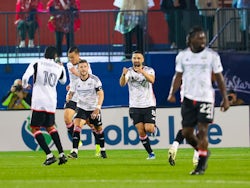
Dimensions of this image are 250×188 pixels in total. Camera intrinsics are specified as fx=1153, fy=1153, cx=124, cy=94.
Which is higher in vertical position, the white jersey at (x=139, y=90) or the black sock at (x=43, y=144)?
the white jersey at (x=139, y=90)

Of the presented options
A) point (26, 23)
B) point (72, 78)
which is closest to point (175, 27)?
point (26, 23)

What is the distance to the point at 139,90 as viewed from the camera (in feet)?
74.7

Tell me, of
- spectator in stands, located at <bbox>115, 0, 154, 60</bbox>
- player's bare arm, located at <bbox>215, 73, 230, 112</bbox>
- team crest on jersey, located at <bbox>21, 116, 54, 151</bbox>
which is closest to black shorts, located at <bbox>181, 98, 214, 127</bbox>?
player's bare arm, located at <bbox>215, 73, 230, 112</bbox>

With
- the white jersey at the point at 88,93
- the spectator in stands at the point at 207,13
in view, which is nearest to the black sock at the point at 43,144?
the white jersey at the point at 88,93

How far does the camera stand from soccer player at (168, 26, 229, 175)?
54.5ft

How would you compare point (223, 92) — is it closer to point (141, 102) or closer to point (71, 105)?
point (141, 102)

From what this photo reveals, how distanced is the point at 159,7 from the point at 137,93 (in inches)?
395

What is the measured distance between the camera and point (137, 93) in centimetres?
2277

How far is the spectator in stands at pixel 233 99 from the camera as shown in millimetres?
29122

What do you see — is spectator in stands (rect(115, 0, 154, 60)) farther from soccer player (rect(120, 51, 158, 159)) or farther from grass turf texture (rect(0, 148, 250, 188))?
soccer player (rect(120, 51, 158, 159))

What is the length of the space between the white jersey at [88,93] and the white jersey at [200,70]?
6355 mm

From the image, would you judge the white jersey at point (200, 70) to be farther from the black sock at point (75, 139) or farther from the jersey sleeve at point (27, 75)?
the black sock at point (75, 139)

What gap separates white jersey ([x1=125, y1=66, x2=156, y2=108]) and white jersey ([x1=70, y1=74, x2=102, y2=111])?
2.29 ft

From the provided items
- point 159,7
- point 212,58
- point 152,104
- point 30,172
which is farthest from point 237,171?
point 159,7
